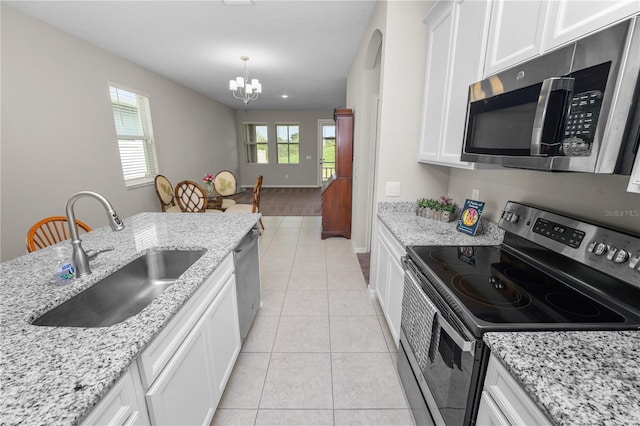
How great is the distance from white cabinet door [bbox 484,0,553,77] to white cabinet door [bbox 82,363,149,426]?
1.78 meters

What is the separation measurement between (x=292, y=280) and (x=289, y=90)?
15.0ft

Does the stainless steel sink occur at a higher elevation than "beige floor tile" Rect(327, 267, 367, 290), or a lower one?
higher

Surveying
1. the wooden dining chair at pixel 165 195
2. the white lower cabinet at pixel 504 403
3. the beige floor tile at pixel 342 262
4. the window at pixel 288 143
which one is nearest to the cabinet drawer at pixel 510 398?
the white lower cabinet at pixel 504 403

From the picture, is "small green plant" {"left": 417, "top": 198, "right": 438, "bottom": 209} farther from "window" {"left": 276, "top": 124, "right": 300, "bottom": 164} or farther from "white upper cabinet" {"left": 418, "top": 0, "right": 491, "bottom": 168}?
"window" {"left": 276, "top": 124, "right": 300, "bottom": 164}

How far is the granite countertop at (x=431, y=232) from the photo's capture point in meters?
1.61

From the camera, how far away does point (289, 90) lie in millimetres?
5906

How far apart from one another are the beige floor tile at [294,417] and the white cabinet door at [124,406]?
0.82 metres

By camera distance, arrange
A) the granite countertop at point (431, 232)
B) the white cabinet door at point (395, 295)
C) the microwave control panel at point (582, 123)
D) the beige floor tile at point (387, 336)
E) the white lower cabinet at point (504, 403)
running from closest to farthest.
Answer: the white lower cabinet at point (504, 403) → the microwave control panel at point (582, 123) → the granite countertop at point (431, 232) → the white cabinet door at point (395, 295) → the beige floor tile at point (387, 336)

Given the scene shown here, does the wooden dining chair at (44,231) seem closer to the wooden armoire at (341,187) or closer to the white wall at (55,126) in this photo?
A: the white wall at (55,126)

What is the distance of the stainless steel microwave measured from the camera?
28.7 inches

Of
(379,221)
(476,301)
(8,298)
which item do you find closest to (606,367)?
(476,301)

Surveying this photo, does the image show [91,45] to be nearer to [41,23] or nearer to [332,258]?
[41,23]

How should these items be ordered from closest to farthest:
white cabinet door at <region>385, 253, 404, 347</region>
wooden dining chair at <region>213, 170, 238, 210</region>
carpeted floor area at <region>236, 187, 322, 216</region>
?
white cabinet door at <region>385, 253, 404, 347</region>, wooden dining chair at <region>213, 170, 238, 210</region>, carpeted floor area at <region>236, 187, 322, 216</region>

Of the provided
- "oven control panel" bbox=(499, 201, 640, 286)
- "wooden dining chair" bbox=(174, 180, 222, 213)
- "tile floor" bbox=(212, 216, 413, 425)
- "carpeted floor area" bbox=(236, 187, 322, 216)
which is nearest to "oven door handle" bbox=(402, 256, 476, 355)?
"oven control panel" bbox=(499, 201, 640, 286)
